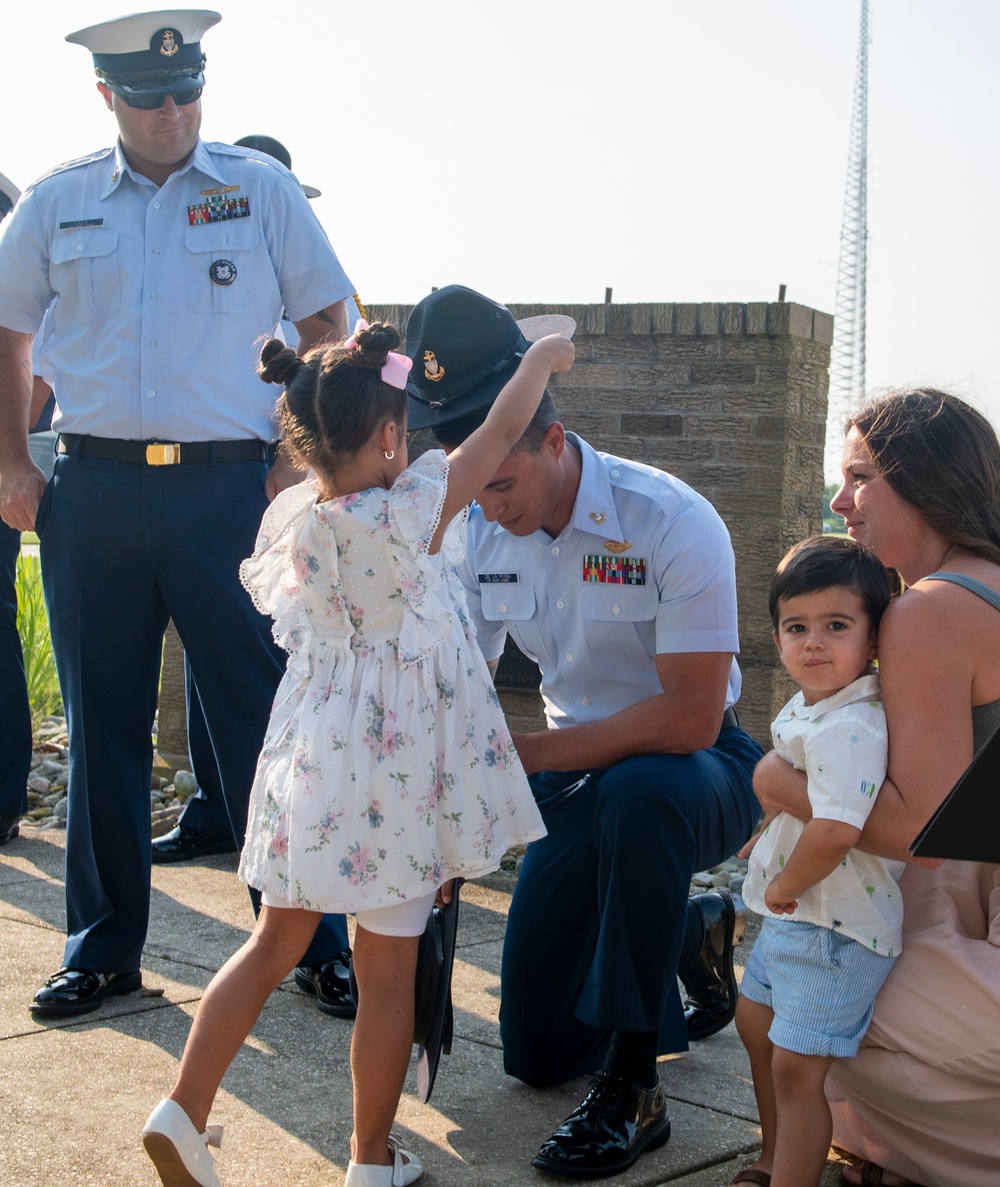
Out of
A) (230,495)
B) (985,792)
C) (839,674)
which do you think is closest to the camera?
(985,792)

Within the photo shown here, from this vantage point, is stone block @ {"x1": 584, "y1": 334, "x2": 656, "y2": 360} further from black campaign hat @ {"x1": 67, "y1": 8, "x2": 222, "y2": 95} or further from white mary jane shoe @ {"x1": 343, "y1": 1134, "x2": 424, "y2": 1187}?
white mary jane shoe @ {"x1": 343, "y1": 1134, "x2": 424, "y2": 1187}

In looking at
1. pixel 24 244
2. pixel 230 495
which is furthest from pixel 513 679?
pixel 24 244

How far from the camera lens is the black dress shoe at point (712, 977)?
10.3 ft

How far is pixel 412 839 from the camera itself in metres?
2.41

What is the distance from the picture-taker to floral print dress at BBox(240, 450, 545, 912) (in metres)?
2.40

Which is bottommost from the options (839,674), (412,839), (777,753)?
(412,839)

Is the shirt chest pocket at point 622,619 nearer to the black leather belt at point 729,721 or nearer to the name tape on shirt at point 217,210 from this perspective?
the black leather belt at point 729,721

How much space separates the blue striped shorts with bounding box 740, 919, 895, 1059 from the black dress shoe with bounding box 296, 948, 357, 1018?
1215mm

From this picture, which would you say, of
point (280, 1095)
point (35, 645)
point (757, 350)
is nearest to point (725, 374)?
point (757, 350)

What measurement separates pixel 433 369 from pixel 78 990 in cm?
162

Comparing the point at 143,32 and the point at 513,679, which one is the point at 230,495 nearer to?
the point at 143,32

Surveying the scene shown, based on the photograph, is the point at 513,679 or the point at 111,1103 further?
the point at 513,679

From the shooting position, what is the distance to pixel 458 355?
9.65 ft

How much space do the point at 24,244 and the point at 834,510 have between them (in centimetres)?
207
